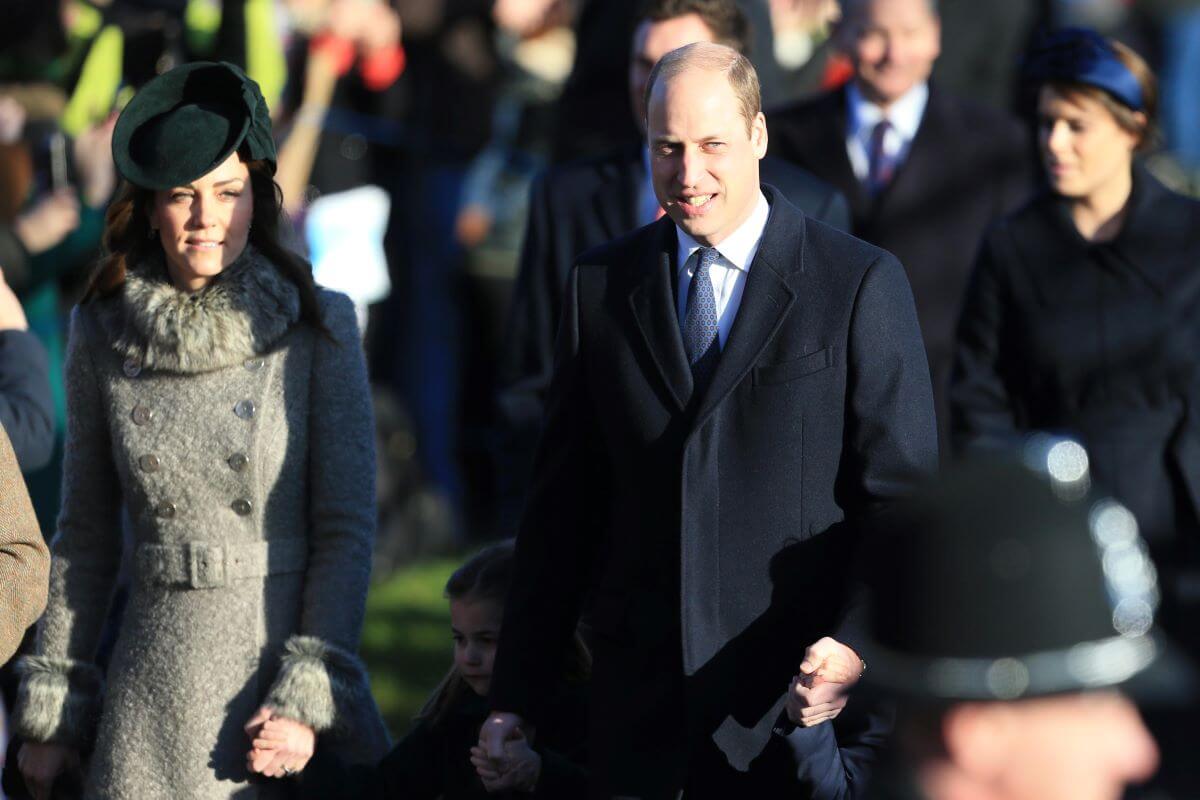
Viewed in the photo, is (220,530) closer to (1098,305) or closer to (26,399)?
(26,399)

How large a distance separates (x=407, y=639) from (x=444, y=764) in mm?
4108

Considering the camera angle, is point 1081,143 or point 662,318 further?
point 1081,143

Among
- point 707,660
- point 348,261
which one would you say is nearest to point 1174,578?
point 707,660

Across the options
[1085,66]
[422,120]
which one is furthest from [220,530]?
[422,120]

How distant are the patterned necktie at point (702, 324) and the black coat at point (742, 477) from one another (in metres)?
0.03

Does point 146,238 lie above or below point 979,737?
above

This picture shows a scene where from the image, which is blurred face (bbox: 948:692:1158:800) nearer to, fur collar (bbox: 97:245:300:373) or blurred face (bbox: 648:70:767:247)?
blurred face (bbox: 648:70:767:247)

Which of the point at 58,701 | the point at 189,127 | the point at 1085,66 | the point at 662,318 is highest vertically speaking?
the point at 1085,66

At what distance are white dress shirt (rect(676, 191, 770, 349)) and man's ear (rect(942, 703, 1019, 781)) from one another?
72.8 inches

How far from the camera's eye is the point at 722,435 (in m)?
4.03

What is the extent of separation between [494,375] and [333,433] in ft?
19.9

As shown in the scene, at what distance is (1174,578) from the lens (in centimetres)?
301

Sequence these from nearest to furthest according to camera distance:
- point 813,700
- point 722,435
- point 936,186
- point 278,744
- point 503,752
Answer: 1. point 813,700
2. point 722,435
3. point 503,752
4. point 278,744
5. point 936,186

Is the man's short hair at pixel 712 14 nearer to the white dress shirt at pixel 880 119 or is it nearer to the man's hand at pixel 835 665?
the white dress shirt at pixel 880 119
